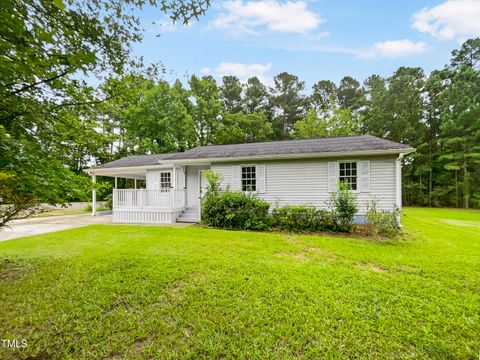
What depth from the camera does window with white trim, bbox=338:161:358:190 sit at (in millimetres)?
9094

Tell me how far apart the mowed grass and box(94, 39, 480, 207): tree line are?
1365 cm

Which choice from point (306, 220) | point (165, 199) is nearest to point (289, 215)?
point (306, 220)

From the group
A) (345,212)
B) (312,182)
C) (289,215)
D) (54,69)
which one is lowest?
(289,215)

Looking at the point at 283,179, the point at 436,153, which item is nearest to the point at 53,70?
the point at 283,179

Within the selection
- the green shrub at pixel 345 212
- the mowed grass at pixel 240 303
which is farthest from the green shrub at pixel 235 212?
the mowed grass at pixel 240 303

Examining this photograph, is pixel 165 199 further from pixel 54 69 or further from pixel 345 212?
pixel 54 69

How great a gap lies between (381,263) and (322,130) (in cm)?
2292

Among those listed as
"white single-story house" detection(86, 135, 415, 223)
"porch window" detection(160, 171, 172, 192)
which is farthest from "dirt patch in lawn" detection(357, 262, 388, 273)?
"porch window" detection(160, 171, 172, 192)

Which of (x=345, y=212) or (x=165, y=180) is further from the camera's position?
(x=165, y=180)

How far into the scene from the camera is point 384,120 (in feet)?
76.6

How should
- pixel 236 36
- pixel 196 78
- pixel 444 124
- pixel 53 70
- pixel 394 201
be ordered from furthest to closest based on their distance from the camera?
1. pixel 196 78
2. pixel 444 124
3. pixel 394 201
4. pixel 236 36
5. pixel 53 70

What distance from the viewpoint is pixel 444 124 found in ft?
64.0

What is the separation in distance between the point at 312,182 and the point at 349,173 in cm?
156

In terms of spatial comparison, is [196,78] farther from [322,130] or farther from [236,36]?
[236,36]
